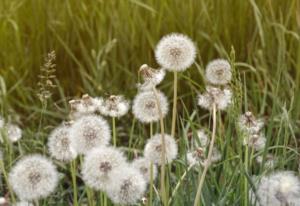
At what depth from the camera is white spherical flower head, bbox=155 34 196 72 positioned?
210cm

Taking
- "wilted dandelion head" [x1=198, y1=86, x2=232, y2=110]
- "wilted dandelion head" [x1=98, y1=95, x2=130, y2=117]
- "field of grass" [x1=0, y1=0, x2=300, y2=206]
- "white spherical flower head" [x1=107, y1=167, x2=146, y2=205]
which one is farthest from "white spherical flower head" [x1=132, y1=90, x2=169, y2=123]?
"field of grass" [x1=0, y1=0, x2=300, y2=206]

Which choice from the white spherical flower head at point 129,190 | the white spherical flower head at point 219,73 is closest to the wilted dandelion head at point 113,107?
the white spherical flower head at point 129,190

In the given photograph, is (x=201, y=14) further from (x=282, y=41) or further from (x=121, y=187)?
(x=121, y=187)

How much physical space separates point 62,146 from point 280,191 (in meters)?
0.61

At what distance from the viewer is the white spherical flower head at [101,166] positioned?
1.75 metres

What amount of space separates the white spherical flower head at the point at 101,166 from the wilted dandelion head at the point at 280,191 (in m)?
0.37

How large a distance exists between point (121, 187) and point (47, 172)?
20cm

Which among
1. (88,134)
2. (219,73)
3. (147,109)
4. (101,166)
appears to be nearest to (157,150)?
(147,109)

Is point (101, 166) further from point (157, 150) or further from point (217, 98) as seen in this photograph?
point (217, 98)

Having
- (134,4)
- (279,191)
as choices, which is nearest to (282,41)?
(134,4)

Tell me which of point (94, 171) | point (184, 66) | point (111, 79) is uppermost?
point (184, 66)

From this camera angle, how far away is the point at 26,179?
74.5 inches

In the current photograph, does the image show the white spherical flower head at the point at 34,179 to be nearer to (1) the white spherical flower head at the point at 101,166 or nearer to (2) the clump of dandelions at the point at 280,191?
(1) the white spherical flower head at the point at 101,166

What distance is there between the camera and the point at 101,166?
1.75 metres
